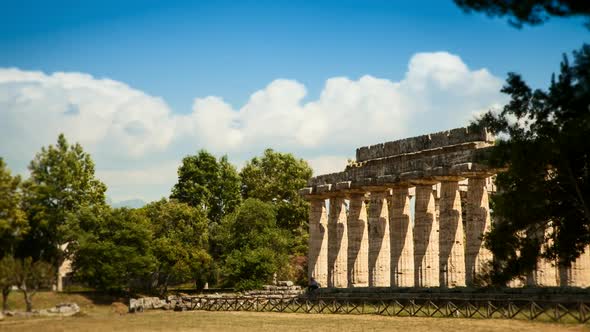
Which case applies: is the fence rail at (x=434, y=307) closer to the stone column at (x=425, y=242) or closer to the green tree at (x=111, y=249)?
the stone column at (x=425, y=242)

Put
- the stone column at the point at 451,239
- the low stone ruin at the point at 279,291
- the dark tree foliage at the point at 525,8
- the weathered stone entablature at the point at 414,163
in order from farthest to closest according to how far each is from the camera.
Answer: the low stone ruin at the point at 279,291
the stone column at the point at 451,239
the weathered stone entablature at the point at 414,163
the dark tree foliage at the point at 525,8

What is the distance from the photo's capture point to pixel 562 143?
105ft

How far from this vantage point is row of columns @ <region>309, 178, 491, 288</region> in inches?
1984

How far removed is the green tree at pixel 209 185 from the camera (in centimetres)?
9762

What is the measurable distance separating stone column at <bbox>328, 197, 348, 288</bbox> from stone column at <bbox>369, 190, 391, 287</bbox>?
4.64 meters

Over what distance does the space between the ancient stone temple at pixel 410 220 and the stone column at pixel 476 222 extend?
6 cm

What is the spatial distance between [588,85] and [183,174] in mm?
73185

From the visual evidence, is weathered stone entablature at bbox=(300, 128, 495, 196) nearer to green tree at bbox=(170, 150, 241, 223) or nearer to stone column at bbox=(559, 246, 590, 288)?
stone column at bbox=(559, 246, 590, 288)

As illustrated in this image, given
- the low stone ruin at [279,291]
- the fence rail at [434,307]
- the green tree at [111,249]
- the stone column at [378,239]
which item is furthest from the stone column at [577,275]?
the green tree at [111,249]

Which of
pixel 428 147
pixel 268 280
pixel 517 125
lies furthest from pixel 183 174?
pixel 517 125

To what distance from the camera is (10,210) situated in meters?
63.0

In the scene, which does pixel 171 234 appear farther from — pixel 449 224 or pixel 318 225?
pixel 449 224

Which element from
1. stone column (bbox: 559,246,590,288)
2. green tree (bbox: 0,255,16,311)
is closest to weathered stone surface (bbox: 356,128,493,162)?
stone column (bbox: 559,246,590,288)

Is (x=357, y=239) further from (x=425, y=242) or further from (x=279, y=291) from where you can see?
(x=425, y=242)
